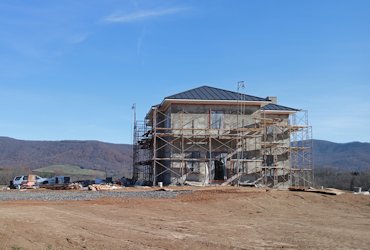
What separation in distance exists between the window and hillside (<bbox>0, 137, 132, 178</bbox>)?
414 feet

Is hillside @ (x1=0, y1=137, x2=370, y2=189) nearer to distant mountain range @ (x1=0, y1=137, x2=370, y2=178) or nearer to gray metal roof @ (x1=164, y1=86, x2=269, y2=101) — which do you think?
distant mountain range @ (x1=0, y1=137, x2=370, y2=178)

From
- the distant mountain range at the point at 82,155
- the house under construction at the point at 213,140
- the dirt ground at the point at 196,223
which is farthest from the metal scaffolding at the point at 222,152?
the distant mountain range at the point at 82,155

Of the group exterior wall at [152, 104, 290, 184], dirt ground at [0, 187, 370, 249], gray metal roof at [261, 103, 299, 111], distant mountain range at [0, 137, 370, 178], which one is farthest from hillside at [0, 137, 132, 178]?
dirt ground at [0, 187, 370, 249]

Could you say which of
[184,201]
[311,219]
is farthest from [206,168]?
[311,219]

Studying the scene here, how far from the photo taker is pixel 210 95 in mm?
37312

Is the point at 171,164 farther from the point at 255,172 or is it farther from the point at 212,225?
the point at 212,225

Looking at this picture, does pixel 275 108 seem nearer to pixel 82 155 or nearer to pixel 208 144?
pixel 208 144

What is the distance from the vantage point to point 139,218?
55.5 ft

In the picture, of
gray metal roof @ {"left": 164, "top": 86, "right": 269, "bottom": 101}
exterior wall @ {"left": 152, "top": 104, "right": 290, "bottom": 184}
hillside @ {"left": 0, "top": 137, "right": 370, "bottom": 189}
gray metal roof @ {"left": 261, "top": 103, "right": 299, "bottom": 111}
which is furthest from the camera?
hillside @ {"left": 0, "top": 137, "right": 370, "bottom": 189}

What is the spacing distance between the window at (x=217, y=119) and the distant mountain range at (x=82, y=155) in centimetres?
12477

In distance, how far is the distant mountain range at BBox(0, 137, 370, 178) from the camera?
168000 millimetres

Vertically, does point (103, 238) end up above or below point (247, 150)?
below

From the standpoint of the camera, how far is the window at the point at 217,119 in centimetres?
3681

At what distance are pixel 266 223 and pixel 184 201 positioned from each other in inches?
269
